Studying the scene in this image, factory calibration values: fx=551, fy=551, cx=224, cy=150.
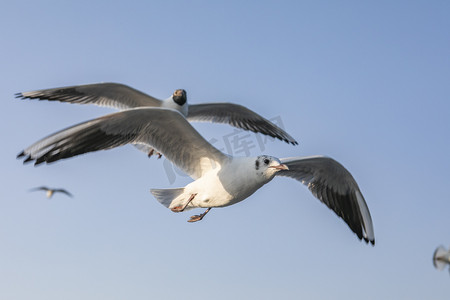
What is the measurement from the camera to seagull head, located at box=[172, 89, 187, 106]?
8.44 metres

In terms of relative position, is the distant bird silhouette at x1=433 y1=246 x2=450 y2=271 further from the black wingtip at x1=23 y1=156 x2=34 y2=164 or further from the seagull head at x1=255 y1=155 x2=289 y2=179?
the black wingtip at x1=23 y1=156 x2=34 y2=164

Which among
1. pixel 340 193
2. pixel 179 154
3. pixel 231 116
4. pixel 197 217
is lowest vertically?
pixel 197 217

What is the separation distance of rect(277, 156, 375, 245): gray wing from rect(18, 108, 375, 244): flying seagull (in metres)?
0.23

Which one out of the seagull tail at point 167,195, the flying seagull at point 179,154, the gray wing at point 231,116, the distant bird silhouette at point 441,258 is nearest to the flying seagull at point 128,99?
the gray wing at point 231,116

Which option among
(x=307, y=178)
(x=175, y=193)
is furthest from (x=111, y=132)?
(x=307, y=178)

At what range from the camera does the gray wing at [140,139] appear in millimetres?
4562

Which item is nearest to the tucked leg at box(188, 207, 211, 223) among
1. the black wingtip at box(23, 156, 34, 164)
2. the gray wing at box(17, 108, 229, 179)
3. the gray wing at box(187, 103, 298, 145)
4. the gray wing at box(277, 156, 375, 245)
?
the gray wing at box(17, 108, 229, 179)

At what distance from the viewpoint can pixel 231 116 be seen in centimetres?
938

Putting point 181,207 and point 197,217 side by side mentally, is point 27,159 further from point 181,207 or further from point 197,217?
point 197,217

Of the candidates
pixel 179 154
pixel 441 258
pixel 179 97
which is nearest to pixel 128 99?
pixel 179 97

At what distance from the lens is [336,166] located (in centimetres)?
614

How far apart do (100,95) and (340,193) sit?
4.08 metres

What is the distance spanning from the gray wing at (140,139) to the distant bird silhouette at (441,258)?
2.26 m

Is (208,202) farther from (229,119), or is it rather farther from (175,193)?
(229,119)
